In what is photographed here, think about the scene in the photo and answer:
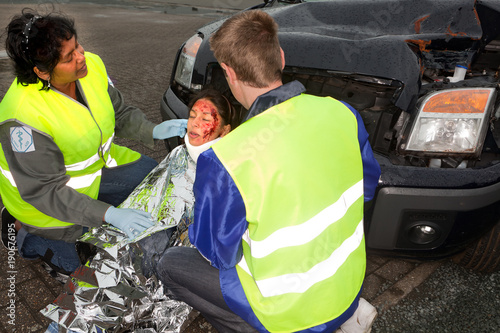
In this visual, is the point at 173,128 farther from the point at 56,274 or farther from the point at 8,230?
the point at 8,230

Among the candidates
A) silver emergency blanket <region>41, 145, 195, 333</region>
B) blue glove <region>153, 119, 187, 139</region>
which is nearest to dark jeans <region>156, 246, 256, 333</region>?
silver emergency blanket <region>41, 145, 195, 333</region>

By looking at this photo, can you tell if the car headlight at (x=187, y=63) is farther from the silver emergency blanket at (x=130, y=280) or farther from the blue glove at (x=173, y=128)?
the silver emergency blanket at (x=130, y=280)

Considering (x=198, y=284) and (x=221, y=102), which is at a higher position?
(x=221, y=102)

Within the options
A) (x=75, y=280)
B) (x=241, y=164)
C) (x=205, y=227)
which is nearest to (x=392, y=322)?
(x=205, y=227)

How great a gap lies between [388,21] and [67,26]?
76.9 inches

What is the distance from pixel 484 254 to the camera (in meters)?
2.37

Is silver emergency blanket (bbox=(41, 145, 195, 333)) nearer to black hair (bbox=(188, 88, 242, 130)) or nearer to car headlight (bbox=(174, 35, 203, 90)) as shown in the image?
black hair (bbox=(188, 88, 242, 130))

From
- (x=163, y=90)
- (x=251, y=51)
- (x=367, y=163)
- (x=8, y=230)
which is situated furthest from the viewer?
(x=163, y=90)

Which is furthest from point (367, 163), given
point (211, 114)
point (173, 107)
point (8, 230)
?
point (8, 230)

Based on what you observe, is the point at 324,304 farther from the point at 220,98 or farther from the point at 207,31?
the point at 207,31

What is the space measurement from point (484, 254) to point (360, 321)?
107 centimetres

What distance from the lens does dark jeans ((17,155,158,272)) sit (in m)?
2.42

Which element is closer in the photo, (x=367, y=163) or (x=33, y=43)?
(x=367, y=163)

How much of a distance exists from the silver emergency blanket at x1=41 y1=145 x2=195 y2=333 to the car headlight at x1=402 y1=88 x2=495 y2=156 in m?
1.30
